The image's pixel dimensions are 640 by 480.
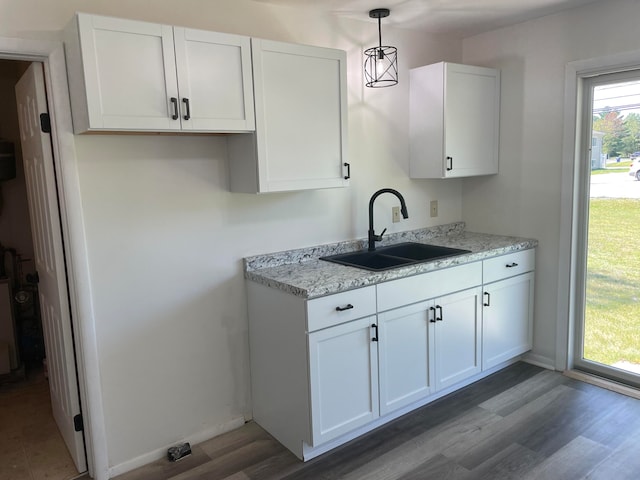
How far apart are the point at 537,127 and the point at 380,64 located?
1.14 meters

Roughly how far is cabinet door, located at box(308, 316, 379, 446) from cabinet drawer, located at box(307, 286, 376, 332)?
0.12 feet

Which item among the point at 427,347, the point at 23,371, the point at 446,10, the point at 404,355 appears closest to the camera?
the point at 404,355

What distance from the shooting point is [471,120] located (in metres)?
3.33

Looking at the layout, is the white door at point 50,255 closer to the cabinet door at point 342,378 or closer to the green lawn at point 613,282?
the cabinet door at point 342,378

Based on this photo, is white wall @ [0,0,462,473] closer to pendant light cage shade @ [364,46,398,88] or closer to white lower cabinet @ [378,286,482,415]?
pendant light cage shade @ [364,46,398,88]

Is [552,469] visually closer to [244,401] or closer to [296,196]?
[244,401]

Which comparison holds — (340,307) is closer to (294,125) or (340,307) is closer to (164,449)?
(294,125)

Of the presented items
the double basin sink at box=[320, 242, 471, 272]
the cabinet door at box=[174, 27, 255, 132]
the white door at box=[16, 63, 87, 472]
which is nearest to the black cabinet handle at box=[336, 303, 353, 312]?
the double basin sink at box=[320, 242, 471, 272]

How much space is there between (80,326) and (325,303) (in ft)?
3.68

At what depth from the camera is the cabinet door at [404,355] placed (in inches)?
103

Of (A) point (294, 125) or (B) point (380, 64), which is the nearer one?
(A) point (294, 125)

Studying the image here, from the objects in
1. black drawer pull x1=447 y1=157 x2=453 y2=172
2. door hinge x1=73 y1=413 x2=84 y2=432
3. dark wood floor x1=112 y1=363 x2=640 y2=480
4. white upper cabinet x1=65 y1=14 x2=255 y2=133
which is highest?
white upper cabinet x1=65 y1=14 x2=255 y2=133

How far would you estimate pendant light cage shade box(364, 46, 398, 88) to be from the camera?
3049mm

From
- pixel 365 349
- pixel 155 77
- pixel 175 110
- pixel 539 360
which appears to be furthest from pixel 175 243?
pixel 539 360
